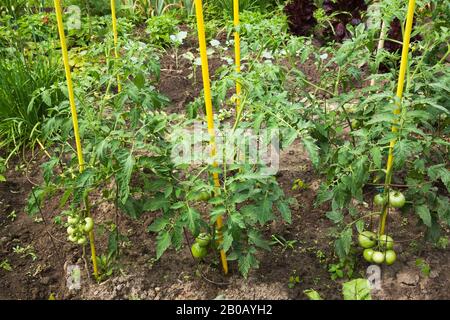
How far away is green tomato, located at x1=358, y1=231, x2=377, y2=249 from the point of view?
2594 mm

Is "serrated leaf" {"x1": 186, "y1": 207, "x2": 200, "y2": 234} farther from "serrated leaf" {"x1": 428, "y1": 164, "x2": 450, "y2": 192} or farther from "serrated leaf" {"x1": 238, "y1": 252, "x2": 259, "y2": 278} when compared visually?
"serrated leaf" {"x1": 428, "y1": 164, "x2": 450, "y2": 192}

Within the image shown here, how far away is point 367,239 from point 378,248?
86 mm

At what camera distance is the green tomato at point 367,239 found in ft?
8.51

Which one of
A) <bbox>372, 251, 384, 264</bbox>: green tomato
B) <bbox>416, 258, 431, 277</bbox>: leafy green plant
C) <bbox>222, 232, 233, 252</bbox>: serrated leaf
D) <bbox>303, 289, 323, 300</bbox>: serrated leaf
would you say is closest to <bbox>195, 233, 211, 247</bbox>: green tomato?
<bbox>222, 232, 233, 252</bbox>: serrated leaf

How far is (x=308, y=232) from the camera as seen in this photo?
2949 mm

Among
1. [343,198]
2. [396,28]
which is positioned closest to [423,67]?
[343,198]

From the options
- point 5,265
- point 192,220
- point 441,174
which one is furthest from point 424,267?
point 5,265

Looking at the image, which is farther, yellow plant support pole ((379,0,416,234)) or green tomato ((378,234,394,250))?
green tomato ((378,234,394,250))

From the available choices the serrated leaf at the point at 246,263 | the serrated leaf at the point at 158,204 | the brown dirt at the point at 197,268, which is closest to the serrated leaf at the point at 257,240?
the serrated leaf at the point at 246,263

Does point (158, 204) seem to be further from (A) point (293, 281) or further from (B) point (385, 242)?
(B) point (385, 242)

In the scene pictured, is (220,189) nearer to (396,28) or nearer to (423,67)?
(423,67)

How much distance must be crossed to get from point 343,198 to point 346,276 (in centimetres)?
43

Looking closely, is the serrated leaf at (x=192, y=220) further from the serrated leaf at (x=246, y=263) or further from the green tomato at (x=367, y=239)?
the green tomato at (x=367, y=239)

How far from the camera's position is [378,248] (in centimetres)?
263
